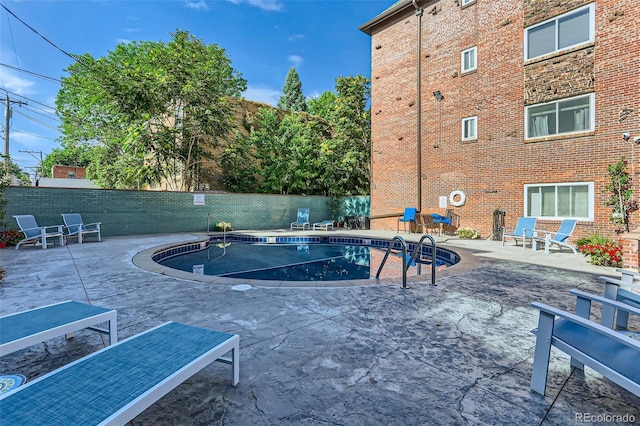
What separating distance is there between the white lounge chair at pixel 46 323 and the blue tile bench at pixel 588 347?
2.99 m

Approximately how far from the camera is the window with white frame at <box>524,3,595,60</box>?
28.7 feet

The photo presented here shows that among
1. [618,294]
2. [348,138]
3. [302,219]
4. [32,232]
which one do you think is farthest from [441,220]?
[32,232]

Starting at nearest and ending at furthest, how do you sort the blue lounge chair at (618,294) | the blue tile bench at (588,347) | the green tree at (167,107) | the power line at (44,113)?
1. the blue tile bench at (588,347)
2. the blue lounge chair at (618,294)
3. the green tree at (167,107)
4. the power line at (44,113)

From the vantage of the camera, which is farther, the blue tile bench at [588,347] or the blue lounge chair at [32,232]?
the blue lounge chair at [32,232]

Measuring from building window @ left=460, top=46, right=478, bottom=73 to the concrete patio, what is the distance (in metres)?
9.08

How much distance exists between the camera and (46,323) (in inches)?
81.6

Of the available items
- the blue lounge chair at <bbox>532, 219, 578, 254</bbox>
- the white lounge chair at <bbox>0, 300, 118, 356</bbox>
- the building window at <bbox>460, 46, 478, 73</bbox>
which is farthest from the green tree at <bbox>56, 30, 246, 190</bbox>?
the blue lounge chair at <bbox>532, 219, 578, 254</bbox>

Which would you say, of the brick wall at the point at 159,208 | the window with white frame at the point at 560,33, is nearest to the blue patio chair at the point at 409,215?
the brick wall at the point at 159,208

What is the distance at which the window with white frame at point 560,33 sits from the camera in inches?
344

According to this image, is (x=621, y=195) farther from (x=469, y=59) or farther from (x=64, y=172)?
(x=64, y=172)

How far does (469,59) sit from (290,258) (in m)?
9.89

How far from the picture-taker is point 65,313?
7.47 feet

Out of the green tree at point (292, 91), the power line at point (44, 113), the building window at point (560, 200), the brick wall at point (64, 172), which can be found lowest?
the building window at point (560, 200)

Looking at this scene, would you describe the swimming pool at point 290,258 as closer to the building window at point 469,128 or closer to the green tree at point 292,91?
the building window at point 469,128
